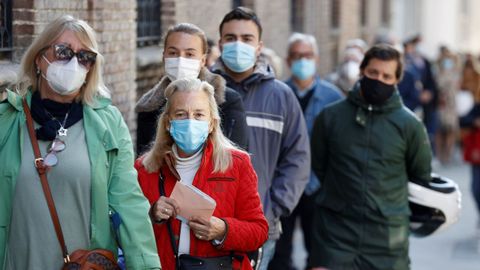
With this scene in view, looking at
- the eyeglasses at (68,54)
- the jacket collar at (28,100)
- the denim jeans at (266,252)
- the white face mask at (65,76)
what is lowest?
the denim jeans at (266,252)

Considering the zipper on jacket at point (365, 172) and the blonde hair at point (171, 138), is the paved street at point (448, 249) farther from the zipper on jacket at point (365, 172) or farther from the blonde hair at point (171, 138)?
the blonde hair at point (171, 138)

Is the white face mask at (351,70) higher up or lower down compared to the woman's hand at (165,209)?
higher up

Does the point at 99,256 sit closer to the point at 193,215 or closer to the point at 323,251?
the point at 193,215

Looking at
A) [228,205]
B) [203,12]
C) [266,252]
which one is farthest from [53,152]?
[203,12]

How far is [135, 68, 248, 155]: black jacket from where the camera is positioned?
5.61 meters

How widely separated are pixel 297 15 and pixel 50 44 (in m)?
11.3

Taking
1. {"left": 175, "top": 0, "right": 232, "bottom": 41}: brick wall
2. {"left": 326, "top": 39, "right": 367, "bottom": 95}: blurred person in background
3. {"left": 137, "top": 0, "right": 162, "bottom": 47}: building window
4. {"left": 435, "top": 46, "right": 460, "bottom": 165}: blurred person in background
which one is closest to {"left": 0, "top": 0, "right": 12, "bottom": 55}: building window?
{"left": 137, "top": 0, "right": 162, "bottom": 47}: building window

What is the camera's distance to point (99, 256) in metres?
4.50

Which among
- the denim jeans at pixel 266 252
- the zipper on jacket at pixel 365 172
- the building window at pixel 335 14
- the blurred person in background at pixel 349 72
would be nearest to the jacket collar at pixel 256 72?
the zipper on jacket at pixel 365 172

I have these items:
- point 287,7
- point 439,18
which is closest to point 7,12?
point 287,7

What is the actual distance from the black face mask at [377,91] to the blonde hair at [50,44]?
2.43 m

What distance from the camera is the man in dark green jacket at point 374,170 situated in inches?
265

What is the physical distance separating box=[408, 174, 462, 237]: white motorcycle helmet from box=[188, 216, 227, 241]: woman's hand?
2351 millimetres

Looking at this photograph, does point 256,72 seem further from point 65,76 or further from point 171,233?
point 65,76
